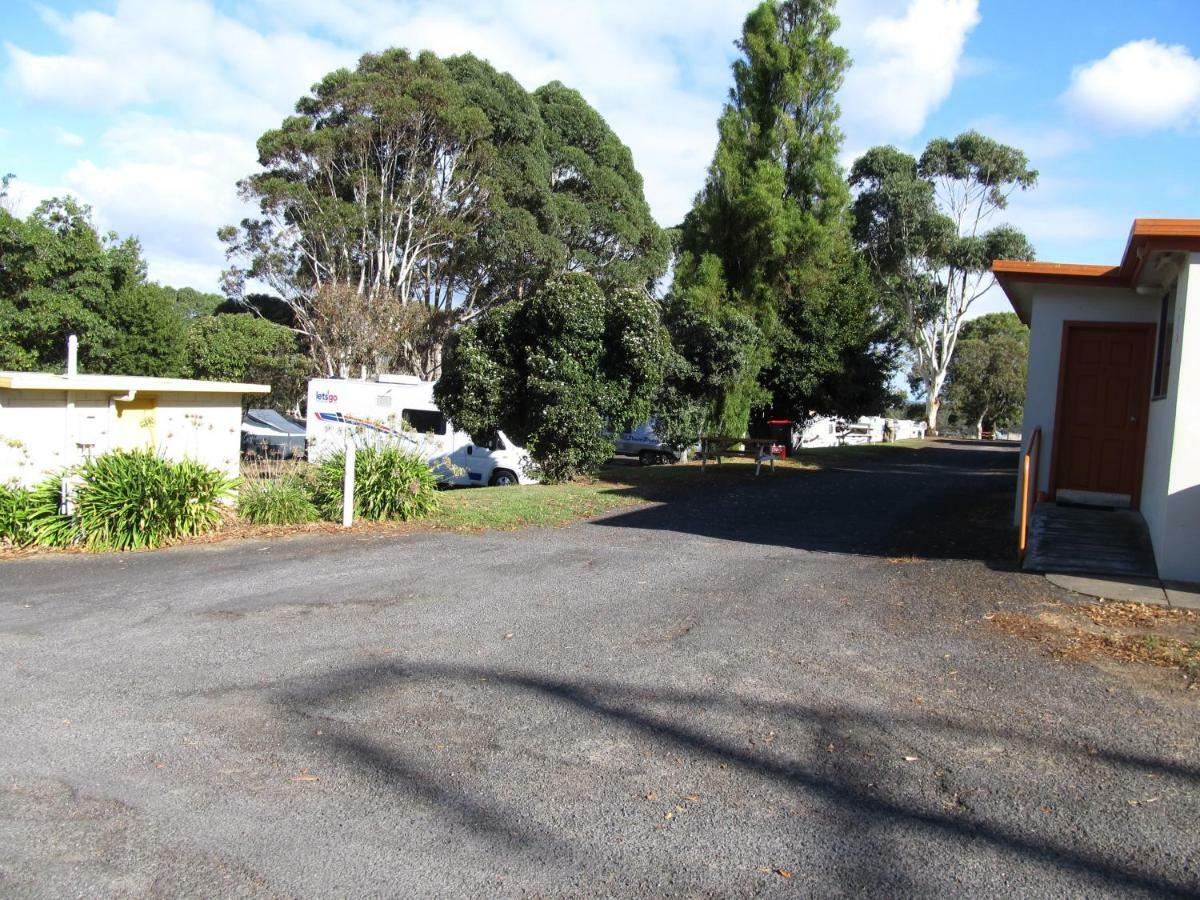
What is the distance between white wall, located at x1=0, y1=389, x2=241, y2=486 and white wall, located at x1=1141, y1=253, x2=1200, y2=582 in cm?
1171

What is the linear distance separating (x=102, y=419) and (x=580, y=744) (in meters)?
12.0

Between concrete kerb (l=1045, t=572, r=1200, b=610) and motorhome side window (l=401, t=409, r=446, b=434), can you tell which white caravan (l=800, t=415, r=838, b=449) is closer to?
motorhome side window (l=401, t=409, r=446, b=434)

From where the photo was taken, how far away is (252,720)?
5.34 meters

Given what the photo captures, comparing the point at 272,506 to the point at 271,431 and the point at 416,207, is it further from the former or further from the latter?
the point at 416,207

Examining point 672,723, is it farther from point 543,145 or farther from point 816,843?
point 543,145

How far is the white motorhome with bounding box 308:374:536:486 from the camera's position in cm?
2103

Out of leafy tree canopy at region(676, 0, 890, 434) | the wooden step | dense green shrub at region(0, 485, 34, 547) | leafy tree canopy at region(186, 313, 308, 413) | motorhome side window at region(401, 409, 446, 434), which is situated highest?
leafy tree canopy at region(676, 0, 890, 434)

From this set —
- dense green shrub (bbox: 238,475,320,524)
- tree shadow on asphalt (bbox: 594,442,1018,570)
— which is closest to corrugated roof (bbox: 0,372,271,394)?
dense green shrub (bbox: 238,475,320,524)

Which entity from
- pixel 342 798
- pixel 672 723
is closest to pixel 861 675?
pixel 672 723

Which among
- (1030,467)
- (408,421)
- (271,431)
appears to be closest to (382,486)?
(408,421)

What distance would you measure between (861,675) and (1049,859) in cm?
232

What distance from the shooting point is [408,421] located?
811 inches

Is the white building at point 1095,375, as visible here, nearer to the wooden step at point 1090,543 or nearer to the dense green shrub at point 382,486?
the wooden step at point 1090,543

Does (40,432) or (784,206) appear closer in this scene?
(40,432)
